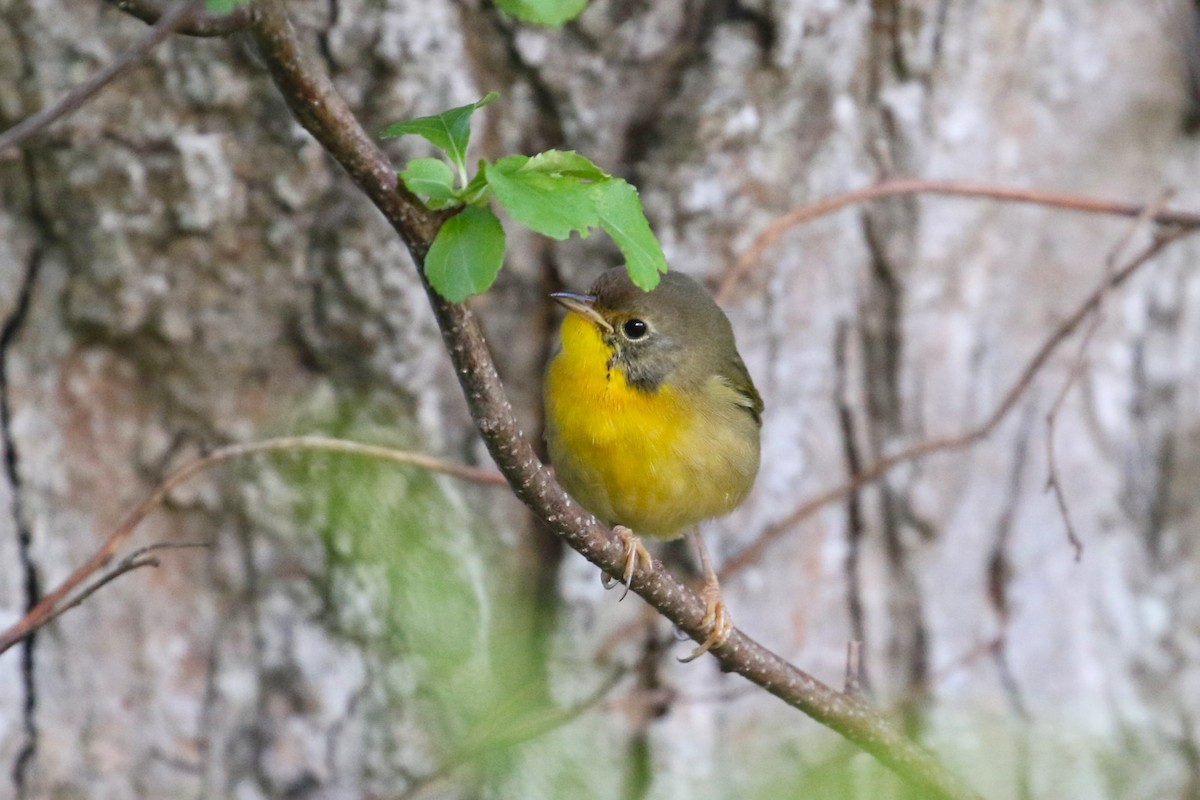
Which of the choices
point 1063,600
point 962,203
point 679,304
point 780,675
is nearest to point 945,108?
point 962,203

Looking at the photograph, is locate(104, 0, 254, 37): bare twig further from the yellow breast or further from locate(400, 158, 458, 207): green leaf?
the yellow breast

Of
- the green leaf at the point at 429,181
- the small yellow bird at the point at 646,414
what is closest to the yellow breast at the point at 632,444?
the small yellow bird at the point at 646,414

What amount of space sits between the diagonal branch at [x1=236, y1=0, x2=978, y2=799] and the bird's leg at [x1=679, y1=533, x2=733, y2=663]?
26 millimetres

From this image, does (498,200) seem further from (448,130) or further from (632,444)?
(632,444)

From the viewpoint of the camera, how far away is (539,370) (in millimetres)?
3201

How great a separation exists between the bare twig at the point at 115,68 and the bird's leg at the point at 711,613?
4.37 feet

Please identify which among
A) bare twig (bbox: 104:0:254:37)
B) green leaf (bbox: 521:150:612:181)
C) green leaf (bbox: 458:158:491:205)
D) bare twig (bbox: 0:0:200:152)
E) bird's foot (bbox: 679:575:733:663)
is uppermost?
bird's foot (bbox: 679:575:733:663)

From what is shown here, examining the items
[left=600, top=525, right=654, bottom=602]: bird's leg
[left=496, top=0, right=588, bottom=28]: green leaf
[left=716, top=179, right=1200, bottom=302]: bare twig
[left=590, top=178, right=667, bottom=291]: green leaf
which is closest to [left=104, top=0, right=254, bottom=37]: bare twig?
[left=496, top=0, right=588, bottom=28]: green leaf

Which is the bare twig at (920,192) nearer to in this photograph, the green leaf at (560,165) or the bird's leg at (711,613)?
the bird's leg at (711,613)

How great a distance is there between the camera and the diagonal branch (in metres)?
1.12

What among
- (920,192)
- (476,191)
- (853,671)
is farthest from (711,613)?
(476,191)

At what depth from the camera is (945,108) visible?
332 centimetres

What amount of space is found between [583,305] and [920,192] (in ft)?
3.38

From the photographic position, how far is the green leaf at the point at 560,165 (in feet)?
3.92
